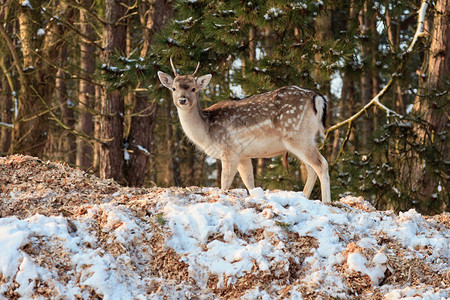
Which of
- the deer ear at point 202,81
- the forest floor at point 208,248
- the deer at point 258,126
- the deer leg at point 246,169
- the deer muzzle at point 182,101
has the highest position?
the deer ear at point 202,81

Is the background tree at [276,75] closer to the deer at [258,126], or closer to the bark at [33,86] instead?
the bark at [33,86]

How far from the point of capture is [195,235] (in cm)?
451

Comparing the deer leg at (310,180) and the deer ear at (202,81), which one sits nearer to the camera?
the deer leg at (310,180)

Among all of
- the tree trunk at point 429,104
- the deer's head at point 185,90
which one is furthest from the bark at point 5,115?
the tree trunk at point 429,104

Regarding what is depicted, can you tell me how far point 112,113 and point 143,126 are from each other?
608 millimetres

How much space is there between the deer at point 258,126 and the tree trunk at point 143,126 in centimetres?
262

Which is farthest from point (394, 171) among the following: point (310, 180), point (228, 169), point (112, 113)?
point (112, 113)

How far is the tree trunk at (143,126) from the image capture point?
1012 cm

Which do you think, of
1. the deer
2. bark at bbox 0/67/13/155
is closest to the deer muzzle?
the deer

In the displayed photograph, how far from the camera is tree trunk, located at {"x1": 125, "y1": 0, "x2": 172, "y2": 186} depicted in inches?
398

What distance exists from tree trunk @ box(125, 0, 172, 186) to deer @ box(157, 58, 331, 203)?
262cm

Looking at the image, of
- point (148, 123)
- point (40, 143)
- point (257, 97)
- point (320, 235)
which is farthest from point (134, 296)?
point (40, 143)

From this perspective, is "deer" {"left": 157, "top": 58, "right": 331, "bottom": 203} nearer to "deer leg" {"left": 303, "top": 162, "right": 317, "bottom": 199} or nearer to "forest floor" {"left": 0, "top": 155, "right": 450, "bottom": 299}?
"deer leg" {"left": 303, "top": 162, "right": 317, "bottom": 199}

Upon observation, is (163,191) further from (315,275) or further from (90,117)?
(90,117)
